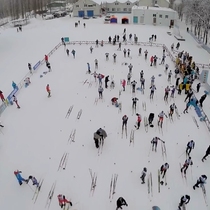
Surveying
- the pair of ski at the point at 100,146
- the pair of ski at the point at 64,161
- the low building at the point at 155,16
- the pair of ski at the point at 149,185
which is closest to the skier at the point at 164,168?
the pair of ski at the point at 149,185

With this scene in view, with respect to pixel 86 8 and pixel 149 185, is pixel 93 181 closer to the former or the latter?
pixel 149 185

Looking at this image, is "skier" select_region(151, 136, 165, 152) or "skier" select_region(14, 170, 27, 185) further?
"skier" select_region(151, 136, 165, 152)

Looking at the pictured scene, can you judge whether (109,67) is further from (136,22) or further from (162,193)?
(136,22)

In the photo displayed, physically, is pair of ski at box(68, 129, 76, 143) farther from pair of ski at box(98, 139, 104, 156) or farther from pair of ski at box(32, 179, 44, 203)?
pair of ski at box(32, 179, 44, 203)

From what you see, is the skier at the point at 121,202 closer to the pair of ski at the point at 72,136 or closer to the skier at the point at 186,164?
the skier at the point at 186,164

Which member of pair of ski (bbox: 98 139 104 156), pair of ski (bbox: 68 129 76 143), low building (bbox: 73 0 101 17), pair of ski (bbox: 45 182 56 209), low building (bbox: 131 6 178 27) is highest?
low building (bbox: 73 0 101 17)

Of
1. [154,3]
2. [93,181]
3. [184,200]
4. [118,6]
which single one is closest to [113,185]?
[93,181]

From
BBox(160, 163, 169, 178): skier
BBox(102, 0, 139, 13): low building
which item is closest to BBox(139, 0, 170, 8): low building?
BBox(102, 0, 139, 13): low building
